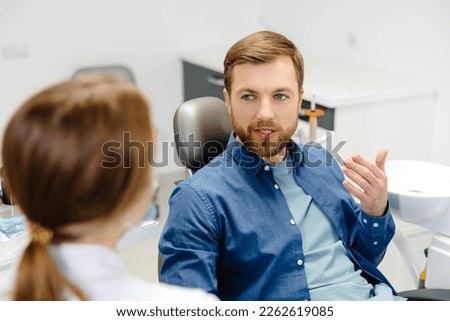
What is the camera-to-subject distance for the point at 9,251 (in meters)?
1.28

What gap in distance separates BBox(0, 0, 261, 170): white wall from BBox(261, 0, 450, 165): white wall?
58 centimetres

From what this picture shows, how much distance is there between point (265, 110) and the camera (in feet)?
4.29

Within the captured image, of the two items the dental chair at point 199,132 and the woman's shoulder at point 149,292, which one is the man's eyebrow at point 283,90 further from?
the woman's shoulder at point 149,292

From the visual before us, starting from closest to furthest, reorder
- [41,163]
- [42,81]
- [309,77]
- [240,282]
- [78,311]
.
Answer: [41,163]
[78,311]
[240,282]
[309,77]
[42,81]

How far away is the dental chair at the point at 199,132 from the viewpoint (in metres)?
1.55

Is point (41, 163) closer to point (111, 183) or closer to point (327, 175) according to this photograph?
point (111, 183)

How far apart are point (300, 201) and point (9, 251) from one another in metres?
0.68

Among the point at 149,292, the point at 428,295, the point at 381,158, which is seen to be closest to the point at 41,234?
the point at 149,292

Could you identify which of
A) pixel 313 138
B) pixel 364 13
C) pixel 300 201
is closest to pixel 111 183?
pixel 300 201

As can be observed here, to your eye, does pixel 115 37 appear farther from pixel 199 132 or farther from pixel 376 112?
pixel 199 132

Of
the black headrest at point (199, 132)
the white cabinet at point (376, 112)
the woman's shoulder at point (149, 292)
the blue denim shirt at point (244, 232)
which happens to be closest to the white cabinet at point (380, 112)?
the white cabinet at point (376, 112)

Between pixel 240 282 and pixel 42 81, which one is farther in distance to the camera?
pixel 42 81

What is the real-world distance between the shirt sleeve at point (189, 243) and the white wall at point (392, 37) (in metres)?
1.47

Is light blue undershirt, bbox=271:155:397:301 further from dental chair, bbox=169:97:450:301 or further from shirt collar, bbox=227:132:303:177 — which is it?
dental chair, bbox=169:97:450:301
